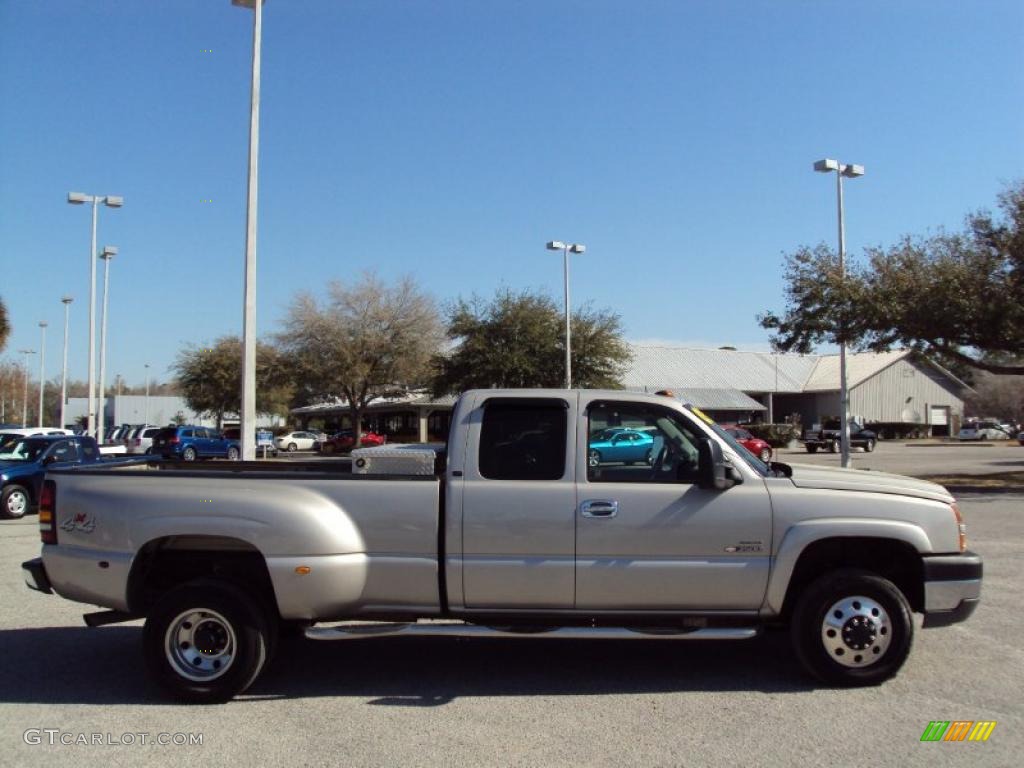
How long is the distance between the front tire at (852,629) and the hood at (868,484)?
0.57 meters

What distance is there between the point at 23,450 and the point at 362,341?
25542 mm

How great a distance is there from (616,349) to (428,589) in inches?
1534

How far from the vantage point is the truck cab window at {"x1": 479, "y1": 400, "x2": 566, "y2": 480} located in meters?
5.75

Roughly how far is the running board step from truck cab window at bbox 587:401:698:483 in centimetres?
96

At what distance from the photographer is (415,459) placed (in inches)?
230

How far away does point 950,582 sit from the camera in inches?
224

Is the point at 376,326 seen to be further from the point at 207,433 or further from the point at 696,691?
the point at 696,691

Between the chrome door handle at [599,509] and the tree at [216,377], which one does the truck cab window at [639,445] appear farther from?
the tree at [216,377]

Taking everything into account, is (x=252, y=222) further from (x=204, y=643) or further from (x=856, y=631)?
(x=856, y=631)

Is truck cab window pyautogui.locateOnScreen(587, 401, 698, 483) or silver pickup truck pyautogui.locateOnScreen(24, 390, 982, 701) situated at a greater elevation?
truck cab window pyautogui.locateOnScreen(587, 401, 698, 483)

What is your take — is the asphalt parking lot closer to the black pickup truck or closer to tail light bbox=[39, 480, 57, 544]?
tail light bbox=[39, 480, 57, 544]

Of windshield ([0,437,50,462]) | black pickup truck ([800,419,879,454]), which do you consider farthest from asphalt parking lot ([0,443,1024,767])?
black pickup truck ([800,419,879,454])

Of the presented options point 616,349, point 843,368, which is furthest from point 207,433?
point 843,368

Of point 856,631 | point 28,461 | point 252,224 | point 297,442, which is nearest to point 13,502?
point 28,461
